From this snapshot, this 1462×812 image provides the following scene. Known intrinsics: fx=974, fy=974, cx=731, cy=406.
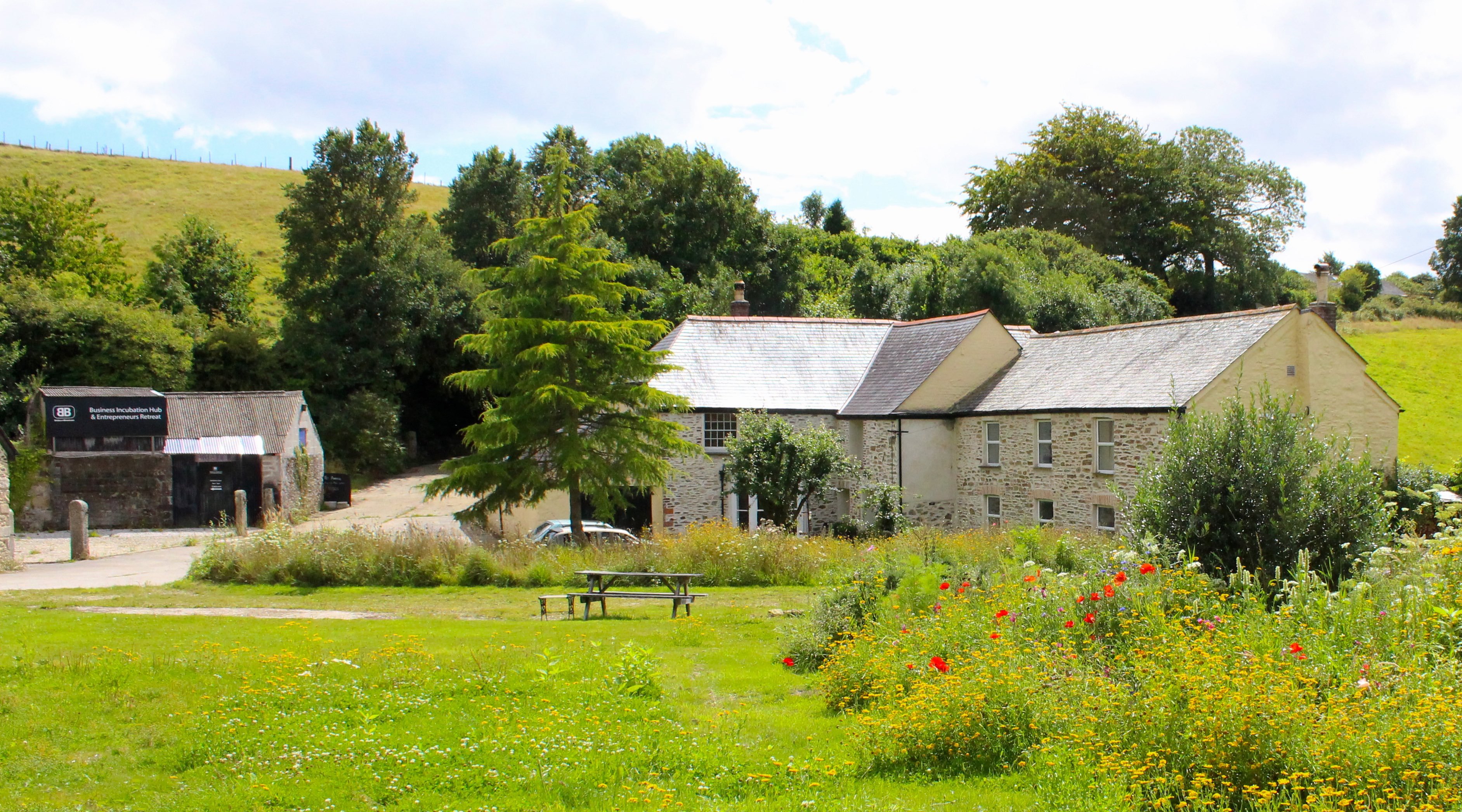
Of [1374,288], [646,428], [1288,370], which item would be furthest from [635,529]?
[1374,288]

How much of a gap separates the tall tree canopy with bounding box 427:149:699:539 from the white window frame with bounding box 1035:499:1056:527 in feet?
34.1

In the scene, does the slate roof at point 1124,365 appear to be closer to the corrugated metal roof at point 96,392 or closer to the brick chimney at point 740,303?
the brick chimney at point 740,303

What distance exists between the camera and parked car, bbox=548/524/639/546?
921 inches

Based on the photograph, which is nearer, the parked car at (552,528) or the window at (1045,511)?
the parked car at (552,528)

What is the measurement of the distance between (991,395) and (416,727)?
24.4 metres

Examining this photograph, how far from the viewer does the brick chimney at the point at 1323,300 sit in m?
28.0

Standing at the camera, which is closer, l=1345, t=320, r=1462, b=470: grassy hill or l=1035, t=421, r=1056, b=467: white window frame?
l=1035, t=421, r=1056, b=467: white window frame

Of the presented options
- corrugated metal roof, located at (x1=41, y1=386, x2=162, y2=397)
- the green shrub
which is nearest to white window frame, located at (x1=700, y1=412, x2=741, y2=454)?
corrugated metal roof, located at (x1=41, y1=386, x2=162, y2=397)

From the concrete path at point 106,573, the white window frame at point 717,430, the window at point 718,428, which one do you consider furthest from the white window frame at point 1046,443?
the concrete path at point 106,573

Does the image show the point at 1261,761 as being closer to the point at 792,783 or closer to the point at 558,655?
the point at 792,783

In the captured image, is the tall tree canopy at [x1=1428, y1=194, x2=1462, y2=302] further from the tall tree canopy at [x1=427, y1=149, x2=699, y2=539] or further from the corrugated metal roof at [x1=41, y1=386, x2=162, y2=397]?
the corrugated metal roof at [x1=41, y1=386, x2=162, y2=397]

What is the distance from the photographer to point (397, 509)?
38094mm

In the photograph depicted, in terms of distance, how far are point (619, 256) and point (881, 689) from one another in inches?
1734

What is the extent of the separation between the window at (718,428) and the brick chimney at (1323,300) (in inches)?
668
